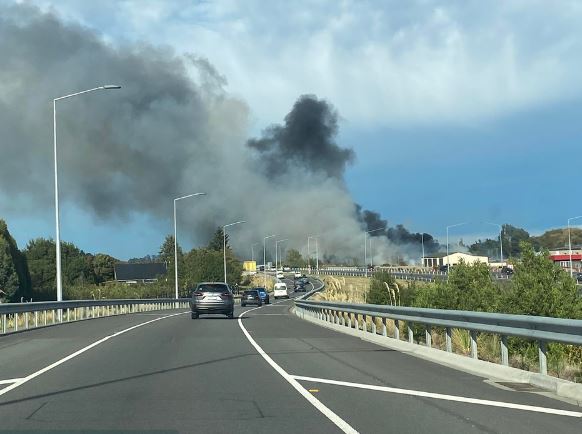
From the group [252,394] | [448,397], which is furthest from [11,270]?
[448,397]

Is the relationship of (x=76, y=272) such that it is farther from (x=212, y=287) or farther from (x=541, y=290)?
(x=541, y=290)

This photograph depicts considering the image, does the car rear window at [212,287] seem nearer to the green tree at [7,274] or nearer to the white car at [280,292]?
the green tree at [7,274]

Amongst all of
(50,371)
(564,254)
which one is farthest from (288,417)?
(564,254)

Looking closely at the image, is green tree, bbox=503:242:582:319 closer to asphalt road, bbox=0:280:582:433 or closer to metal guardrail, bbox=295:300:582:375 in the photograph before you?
metal guardrail, bbox=295:300:582:375

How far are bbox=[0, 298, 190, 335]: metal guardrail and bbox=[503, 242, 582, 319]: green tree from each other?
16.2 m

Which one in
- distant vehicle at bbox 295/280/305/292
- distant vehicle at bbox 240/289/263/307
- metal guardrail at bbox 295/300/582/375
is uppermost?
metal guardrail at bbox 295/300/582/375

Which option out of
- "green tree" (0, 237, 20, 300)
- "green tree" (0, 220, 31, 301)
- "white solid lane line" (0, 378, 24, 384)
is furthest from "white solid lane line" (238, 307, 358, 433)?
"green tree" (0, 237, 20, 300)

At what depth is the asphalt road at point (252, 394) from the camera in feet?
29.1

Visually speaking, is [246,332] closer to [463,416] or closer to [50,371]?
[50,371]

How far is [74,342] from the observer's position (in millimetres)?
20984

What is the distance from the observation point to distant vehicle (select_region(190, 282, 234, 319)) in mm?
35500

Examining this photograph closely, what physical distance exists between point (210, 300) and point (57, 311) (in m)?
6.81

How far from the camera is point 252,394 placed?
1116cm

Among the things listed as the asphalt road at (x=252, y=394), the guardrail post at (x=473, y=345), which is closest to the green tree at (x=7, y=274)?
the asphalt road at (x=252, y=394)
